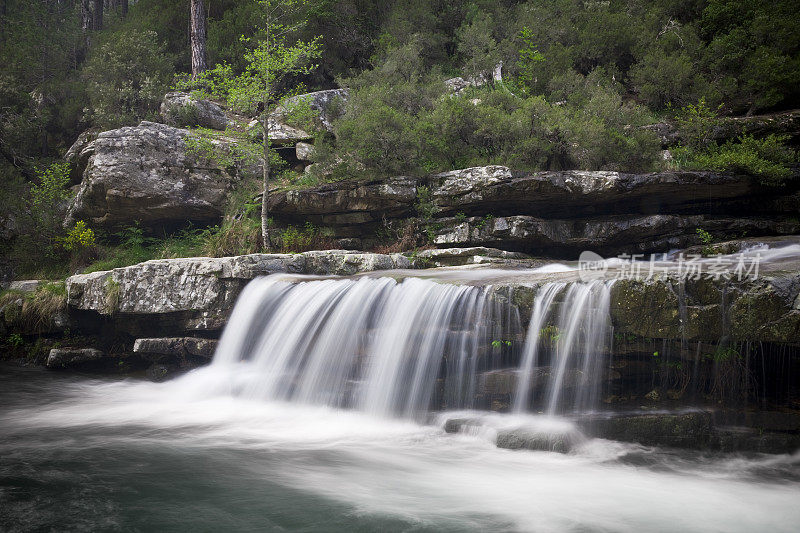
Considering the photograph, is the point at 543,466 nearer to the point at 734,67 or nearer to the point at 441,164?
the point at 441,164

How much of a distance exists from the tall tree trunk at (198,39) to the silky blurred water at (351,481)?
14.1 meters

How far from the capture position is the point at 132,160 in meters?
12.5

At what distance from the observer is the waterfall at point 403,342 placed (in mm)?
6117

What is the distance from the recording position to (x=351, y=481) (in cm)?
495

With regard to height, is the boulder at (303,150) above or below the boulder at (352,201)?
above

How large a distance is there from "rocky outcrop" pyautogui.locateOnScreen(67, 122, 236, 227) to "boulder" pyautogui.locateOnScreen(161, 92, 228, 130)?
176cm

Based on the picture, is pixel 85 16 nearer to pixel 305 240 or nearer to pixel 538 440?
pixel 305 240

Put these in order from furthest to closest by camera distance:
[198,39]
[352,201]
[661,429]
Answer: [198,39] → [352,201] → [661,429]

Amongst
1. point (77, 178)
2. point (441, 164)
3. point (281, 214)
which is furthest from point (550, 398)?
point (77, 178)

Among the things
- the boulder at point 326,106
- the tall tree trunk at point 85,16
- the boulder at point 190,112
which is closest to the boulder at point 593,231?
the boulder at point 326,106

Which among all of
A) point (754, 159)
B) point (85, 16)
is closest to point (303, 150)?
point (754, 159)

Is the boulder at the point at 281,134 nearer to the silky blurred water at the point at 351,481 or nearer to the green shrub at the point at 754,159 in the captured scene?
the silky blurred water at the point at 351,481

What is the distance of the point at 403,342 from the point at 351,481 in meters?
2.77

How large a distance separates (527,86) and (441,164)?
562cm
